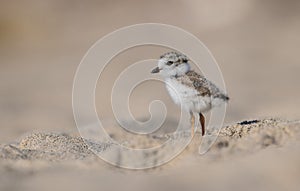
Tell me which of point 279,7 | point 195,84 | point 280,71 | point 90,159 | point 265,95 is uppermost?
point 279,7

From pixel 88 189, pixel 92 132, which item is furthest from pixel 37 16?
pixel 88 189

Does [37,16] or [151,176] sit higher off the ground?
[37,16]

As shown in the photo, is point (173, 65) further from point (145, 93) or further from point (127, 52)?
point (127, 52)

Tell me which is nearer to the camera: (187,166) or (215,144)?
(187,166)

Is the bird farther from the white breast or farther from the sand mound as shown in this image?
the sand mound

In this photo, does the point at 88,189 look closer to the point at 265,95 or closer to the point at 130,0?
the point at 265,95

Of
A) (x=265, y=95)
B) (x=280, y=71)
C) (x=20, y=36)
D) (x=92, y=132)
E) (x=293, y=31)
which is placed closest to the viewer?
(x=92, y=132)

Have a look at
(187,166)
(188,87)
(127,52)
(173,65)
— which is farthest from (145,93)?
(187,166)
